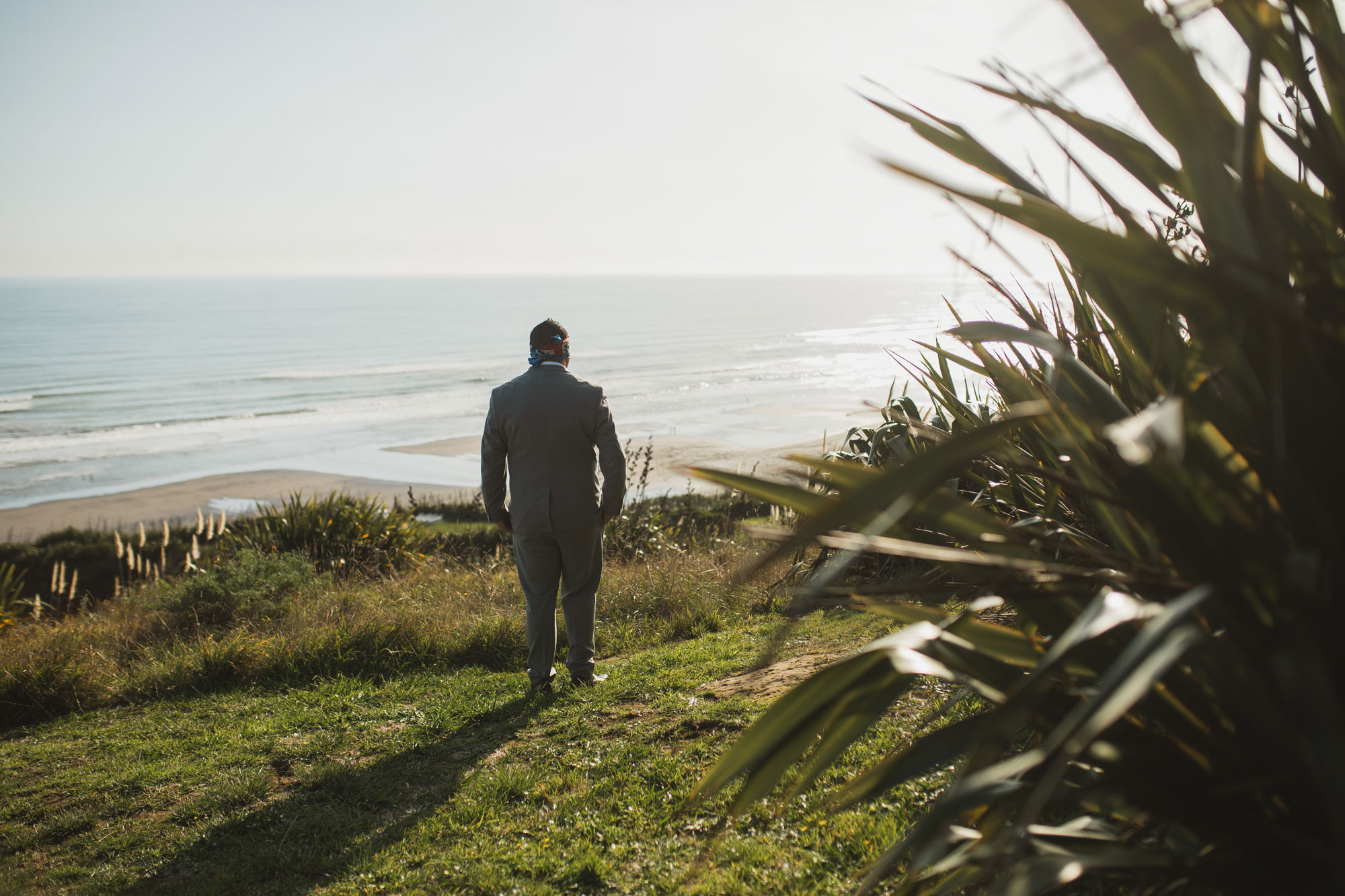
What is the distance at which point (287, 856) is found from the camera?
129 inches

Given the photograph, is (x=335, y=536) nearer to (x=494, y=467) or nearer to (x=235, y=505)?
(x=494, y=467)

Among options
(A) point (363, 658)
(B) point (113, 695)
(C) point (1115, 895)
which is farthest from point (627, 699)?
(B) point (113, 695)

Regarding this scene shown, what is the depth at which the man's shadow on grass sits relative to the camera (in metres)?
3.15

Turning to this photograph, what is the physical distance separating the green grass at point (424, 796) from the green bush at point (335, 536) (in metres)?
4.43

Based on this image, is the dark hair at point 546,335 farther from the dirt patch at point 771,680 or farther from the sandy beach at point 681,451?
the sandy beach at point 681,451

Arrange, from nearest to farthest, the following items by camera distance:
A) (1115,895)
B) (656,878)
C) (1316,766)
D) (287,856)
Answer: (1316,766) < (1115,895) < (656,878) < (287,856)

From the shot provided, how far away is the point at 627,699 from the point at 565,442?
159cm

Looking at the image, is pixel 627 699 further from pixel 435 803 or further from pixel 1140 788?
pixel 1140 788

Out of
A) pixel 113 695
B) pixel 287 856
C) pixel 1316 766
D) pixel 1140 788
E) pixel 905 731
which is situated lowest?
pixel 113 695

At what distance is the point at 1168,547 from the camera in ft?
3.89

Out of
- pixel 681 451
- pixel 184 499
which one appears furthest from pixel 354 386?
pixel 681 451

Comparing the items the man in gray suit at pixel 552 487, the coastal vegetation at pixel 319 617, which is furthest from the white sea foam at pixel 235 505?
the man in gray suit at pixel 552 487

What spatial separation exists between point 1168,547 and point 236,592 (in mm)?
8094

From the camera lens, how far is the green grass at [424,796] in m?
3.02
